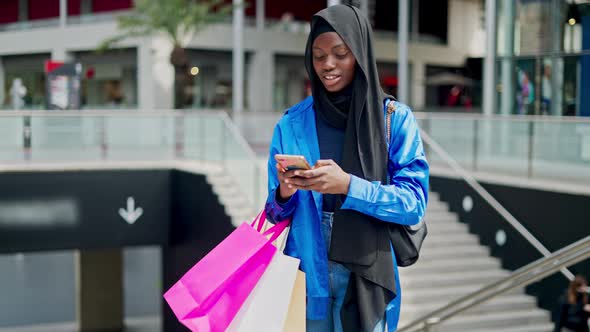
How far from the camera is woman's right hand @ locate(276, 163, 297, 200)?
6.32 ft

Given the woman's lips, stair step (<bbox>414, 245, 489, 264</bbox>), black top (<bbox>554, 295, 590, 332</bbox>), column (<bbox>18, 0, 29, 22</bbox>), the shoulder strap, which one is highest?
column (<bbox>18, 0, 29, 22</bbox>)

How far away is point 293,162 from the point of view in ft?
6.23

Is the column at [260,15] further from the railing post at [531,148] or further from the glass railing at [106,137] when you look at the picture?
the railing post at [531,148]

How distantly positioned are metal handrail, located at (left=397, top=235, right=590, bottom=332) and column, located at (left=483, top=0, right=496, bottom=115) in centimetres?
1279

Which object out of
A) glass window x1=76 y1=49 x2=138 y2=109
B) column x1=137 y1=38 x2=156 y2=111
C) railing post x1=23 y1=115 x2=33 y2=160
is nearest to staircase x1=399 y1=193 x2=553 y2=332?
railing post x1=23 y1=115 x2=33 y2=160

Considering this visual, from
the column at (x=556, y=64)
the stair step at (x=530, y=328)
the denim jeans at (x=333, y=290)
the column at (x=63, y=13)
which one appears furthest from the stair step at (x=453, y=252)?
the column at (x=63, y=13)

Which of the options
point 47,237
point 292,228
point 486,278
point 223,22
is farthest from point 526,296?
point 223,22

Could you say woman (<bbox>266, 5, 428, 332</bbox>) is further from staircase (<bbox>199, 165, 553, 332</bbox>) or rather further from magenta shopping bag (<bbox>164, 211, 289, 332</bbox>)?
staircase (<bbox>199, 165, 553, 332</bbox>)

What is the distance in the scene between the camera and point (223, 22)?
27422mm

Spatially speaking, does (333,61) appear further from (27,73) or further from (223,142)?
(27,73)

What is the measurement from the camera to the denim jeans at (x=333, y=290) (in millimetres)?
2125

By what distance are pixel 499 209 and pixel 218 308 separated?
781cm

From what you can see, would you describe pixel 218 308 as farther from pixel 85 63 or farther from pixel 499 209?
pixel 85 63

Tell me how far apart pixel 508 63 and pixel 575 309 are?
975 centimetres
